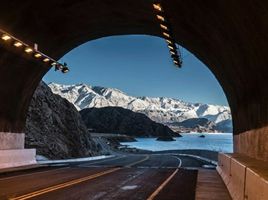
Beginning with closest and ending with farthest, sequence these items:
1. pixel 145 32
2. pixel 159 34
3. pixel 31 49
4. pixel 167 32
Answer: pixel 167 32 → pixel 31 49 → pixel 159 34 → pixel 145 32

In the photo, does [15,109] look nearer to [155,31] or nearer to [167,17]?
[155,31]

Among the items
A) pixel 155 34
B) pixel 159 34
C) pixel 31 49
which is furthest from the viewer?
pixel 155 34

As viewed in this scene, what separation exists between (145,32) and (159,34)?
3.76 ft

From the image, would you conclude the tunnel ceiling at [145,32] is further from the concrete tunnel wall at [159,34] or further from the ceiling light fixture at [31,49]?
the ceiling light fixture at [31,49]

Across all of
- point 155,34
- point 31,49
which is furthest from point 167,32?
point 155,34

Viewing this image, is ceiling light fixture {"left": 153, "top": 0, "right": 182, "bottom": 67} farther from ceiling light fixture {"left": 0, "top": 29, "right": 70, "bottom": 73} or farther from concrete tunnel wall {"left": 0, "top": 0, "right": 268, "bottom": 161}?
ceiling light fixture {"left": 0, "top": 29, "right": 70, "bottom": 73}

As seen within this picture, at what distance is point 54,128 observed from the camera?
167ft

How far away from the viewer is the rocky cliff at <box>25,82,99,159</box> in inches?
1799

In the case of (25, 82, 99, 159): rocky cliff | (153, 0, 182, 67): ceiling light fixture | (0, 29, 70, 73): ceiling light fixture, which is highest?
(153, 0, 182, 67): ceiling light fixture

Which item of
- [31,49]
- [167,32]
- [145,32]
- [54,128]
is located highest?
[145,32]

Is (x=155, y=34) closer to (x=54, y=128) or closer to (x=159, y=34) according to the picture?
(x=159, y=34)

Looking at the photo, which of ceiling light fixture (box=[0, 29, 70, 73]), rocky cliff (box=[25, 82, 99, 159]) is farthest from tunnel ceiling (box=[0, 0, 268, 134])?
rocky cliff (box=[25, 82, 99, 159])

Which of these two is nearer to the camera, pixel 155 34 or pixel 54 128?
pixel 155 34

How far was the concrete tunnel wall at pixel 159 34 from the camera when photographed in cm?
1383
